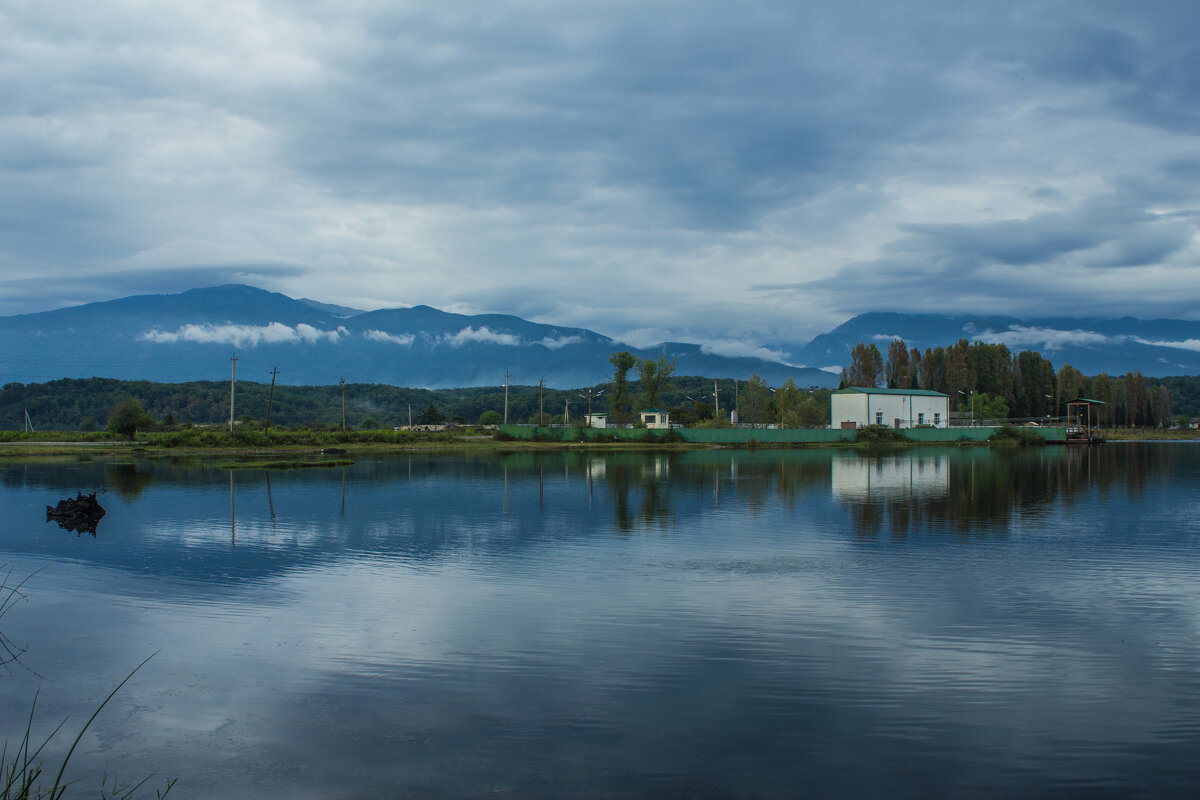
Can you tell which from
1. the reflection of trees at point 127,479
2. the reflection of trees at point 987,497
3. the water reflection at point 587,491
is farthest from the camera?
the reflection of trees at point 127,479

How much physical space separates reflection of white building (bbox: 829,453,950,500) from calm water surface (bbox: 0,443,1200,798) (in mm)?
7914

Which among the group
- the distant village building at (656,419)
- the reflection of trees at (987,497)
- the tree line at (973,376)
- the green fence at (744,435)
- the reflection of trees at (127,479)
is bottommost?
the reflection of trees at (127,479)

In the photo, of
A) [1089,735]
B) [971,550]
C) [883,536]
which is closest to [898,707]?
[1089,735]

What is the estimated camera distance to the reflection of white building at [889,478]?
31391 millimetres

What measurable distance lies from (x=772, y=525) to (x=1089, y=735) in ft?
47.8

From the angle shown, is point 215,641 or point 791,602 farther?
point 791,602

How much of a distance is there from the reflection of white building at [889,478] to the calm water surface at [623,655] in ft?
26.0

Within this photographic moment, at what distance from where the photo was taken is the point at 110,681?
9727 mm

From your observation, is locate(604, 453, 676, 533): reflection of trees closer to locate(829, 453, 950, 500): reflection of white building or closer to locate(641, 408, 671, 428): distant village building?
locate(829, 453, 950, 500): reflection of white building

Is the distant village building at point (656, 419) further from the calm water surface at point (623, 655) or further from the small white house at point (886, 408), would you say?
the calm water surface at point (623, 655)

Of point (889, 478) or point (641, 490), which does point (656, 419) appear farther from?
point (641, 490)

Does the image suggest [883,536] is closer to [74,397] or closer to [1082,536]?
[1082,536]

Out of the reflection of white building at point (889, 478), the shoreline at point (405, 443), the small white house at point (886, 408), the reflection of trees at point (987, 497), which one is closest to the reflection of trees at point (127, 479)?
the shoreline at point (405, 443)

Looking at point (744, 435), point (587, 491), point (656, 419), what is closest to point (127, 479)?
point (587, 491)
